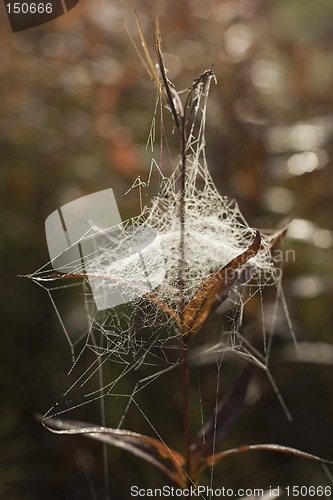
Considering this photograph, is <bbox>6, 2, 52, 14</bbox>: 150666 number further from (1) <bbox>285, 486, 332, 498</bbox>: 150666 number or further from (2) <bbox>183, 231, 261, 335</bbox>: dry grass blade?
(1) <bbox>285, 486, 332, 498</bbox>: 150666 number

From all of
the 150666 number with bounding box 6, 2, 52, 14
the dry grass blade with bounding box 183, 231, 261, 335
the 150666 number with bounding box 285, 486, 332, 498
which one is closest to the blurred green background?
the 150666 number with bounding box 285, 486, 332, 498

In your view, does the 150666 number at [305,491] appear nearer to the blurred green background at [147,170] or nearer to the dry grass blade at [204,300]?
the blurred green background at [147,170]

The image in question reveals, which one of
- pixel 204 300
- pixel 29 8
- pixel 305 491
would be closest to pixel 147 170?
pixel 29 8

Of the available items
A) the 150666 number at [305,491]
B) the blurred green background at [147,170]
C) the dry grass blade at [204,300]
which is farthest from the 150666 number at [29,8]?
the 150666 number at [305,491]

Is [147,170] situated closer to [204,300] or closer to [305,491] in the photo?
[305,491]

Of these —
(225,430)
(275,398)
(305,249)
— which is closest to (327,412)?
(275,398)
